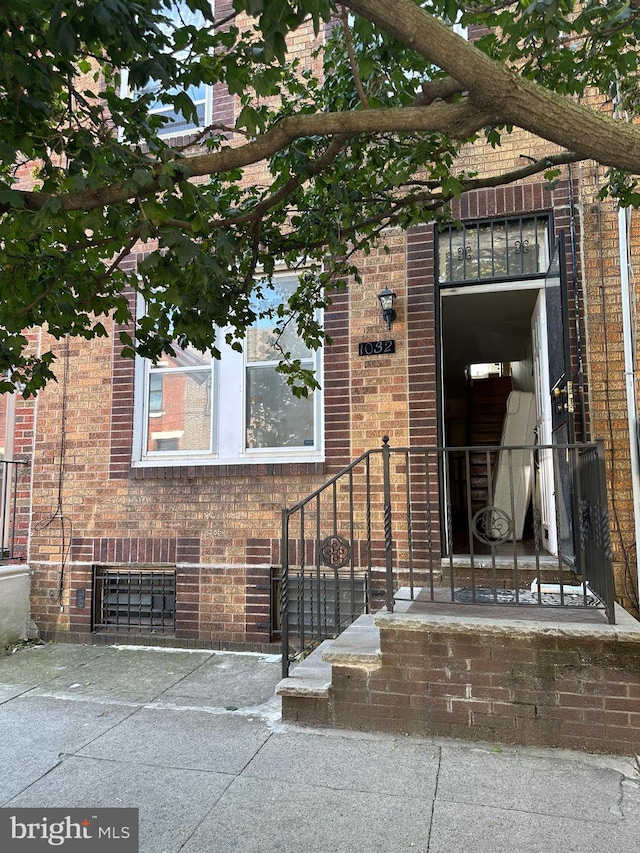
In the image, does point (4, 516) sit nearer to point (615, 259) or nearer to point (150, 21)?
point (150, 21)

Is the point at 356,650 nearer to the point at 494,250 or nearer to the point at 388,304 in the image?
the point at 388,304

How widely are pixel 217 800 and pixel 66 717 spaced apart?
1558 millimetres

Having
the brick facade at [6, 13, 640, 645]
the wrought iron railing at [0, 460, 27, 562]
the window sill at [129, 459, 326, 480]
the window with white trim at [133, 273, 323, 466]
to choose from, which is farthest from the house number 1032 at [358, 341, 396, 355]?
the wrought iron railing at [0, 460, 27, 562]

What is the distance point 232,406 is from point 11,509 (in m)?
2.42

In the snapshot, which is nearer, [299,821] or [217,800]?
[299,821]

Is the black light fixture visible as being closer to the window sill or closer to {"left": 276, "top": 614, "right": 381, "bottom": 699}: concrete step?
the window sill

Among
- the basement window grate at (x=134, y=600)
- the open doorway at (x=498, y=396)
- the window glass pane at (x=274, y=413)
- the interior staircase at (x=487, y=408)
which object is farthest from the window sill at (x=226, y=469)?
the interior staircase at (x=487, y=408)

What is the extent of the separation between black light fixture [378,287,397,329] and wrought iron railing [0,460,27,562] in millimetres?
3734

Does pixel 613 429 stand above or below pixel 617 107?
below

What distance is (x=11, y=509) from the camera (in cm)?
611

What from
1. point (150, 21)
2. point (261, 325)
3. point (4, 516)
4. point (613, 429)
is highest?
point (150, 21)

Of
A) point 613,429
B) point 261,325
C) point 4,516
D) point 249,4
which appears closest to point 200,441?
point 261,325

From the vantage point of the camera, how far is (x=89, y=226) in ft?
8.71

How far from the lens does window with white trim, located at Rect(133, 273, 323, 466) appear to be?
563cm
